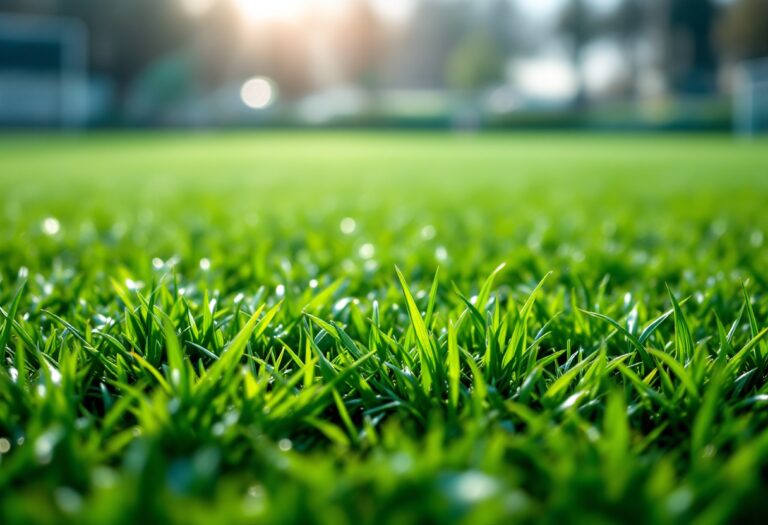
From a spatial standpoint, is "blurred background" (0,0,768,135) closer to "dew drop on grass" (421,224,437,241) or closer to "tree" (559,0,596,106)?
"tree" (559,0,596,106)

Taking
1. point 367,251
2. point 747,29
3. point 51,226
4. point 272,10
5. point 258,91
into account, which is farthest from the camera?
point 258,91

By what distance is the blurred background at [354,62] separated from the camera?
41594mm

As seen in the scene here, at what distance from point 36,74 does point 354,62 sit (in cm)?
2333

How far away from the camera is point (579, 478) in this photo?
0.80 m

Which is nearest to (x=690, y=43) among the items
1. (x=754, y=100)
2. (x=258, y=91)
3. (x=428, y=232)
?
(x=258, y=91)

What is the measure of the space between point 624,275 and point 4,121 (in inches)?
1818

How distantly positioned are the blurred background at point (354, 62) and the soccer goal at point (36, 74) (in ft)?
0.27

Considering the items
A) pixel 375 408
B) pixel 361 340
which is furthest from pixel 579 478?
pixel 361 340

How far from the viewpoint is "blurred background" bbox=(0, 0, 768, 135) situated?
41594 mm

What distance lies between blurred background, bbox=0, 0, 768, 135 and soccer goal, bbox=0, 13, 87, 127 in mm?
83

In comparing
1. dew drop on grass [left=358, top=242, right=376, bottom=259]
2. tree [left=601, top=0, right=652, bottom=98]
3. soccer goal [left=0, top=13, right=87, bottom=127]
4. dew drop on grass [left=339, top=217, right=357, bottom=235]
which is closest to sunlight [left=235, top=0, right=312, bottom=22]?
soccer goal [left=0, top=13, right=87, bottom=127]

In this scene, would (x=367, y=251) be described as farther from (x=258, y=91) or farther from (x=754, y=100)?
(x=258, y=91)

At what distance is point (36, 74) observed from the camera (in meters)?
43.4

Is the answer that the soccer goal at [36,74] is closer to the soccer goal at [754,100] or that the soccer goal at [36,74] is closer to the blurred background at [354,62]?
the blurred background at [354,62]
